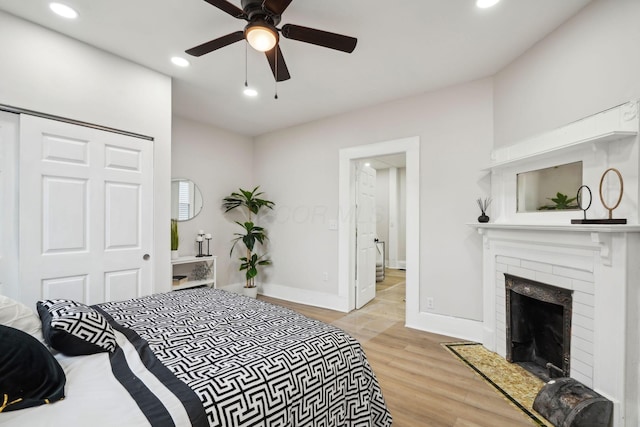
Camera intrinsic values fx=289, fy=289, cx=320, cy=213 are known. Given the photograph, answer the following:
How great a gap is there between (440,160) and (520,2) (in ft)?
4.99

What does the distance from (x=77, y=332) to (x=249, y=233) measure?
3337 millimetres

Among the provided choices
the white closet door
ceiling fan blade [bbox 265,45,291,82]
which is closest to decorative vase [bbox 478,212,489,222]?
ceiling fan blade [bbox 265,45,291,82]

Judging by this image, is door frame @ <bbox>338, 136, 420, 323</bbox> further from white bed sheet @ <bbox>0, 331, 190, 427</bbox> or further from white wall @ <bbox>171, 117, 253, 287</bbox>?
white bed sheet @ <bbox>0, 331, 190, 427</bbox>

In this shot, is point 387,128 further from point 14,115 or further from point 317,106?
point 14,115

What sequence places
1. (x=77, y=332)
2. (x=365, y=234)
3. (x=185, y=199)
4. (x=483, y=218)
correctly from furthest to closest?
(x=365, y=234)
(x=185, y=199)
(x=483, y=218)
(x=77, y=332)

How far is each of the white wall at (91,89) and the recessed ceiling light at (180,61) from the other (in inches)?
12.5

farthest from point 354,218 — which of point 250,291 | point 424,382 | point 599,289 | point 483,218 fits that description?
point 599,289

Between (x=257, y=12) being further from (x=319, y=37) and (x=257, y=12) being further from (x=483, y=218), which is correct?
(x=483, y=218)

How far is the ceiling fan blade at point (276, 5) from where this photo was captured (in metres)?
1.62

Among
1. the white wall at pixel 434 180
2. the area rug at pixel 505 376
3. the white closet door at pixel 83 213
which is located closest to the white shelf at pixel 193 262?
the white closet door at pixel 83 213

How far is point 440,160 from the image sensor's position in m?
3.22

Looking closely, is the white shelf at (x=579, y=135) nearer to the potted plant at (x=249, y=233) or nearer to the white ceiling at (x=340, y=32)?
the white ceiling at (x=340, y=32)

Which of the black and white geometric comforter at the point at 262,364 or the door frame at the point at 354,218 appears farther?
the door frame at the point at 354,218

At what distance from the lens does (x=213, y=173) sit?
4.50m
